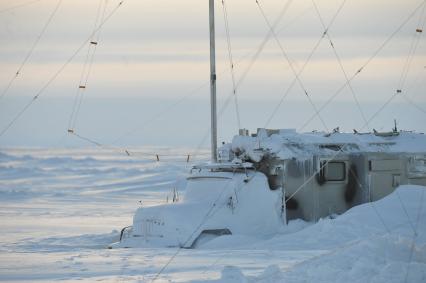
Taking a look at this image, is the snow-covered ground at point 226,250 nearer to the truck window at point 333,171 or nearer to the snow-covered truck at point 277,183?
the snow-covered truck at point 277,183

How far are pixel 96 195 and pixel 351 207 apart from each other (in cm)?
2452

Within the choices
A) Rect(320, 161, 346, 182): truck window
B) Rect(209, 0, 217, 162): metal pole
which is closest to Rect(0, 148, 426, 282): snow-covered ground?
Rect(320, 161, 346, 182): truck window

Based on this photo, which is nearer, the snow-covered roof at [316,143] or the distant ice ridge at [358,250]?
the distant ice ridge at [358,250]

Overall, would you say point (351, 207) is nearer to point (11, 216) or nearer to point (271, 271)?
point (271, 271)

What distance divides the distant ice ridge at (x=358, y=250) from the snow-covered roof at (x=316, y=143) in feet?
8.31

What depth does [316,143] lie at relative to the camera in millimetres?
24750

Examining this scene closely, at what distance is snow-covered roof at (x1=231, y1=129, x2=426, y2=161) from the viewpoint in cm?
2414

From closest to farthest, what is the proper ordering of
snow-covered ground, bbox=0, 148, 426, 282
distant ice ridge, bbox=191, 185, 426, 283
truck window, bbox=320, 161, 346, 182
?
distant ice ridge, bbox=191, 185, 426, 283, snow-covered ground, bbox=0, 148, 426, 282, truck window, bbox=320, 161, 346, 182

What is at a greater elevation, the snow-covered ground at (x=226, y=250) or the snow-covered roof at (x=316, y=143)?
the snow-covered roof at (x=316, y=143)

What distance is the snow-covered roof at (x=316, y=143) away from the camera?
24141 mm

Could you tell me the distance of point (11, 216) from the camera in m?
35.4

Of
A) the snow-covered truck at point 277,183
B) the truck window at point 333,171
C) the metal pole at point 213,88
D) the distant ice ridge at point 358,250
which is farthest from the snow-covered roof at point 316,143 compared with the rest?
the distant ice ridge at point 358,250

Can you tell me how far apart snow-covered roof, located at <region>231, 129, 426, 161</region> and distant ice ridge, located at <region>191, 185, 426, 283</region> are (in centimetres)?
253

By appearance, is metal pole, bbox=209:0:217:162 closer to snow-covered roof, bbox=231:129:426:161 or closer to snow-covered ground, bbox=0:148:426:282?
snow-covered roof, bbox=231:129:426:161
